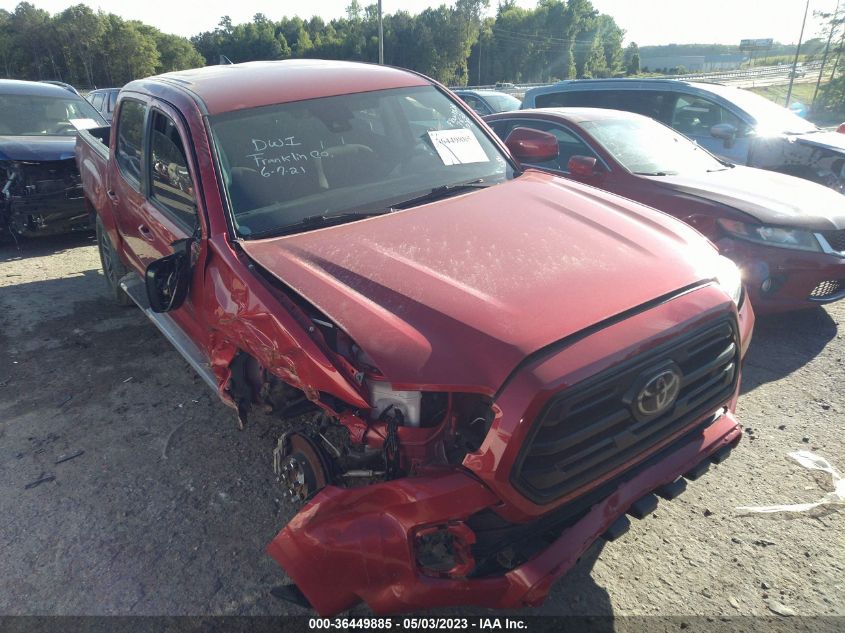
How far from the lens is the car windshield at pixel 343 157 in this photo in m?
2.77

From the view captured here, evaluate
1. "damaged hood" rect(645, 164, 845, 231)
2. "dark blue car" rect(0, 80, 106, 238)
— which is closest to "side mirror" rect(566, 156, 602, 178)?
"damaged hood" rect(645, 164, 845, 231)

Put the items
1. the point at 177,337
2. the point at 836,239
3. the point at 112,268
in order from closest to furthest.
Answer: the point at 177,337, the point at 836,239, the point at 112,268

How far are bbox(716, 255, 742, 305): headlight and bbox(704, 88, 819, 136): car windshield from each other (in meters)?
5.24

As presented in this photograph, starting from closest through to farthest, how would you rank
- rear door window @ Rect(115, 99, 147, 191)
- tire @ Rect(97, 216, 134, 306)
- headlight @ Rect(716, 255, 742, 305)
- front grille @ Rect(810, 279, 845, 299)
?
headlight @ Rect(716, 255, 742, 305), rear door window @ Rect(115, 99, 147, 191), front grille @ Rect(810, 279, 845, 299), tire @ Rect(97, 216, 134, 306)

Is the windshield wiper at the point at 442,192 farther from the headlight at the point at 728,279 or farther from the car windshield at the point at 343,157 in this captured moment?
the headlight at the point at 728,279

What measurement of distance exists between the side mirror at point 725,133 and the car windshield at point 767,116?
1.33 feet

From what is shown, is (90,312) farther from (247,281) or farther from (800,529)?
(800,529)

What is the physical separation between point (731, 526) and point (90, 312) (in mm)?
5230

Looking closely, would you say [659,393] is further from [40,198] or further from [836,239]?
[40,198]

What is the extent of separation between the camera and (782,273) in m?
4.28

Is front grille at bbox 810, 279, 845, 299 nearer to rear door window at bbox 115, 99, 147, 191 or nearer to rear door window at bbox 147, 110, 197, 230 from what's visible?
rear door window at bbox 147, 110, 197, 230

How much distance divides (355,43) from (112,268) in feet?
223

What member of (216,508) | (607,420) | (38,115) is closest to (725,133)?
(607,420)

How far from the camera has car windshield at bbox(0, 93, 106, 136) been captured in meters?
7.54
